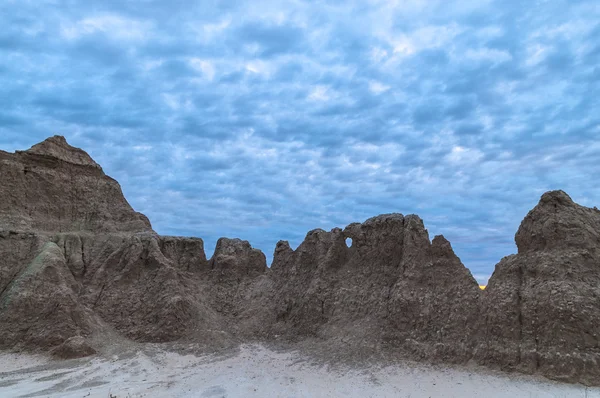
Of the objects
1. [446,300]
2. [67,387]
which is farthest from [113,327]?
[446,300]

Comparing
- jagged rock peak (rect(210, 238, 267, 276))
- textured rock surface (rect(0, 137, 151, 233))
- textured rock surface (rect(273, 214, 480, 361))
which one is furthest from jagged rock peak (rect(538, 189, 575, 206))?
textured rock surface (rect(0, 137, 151, 233))

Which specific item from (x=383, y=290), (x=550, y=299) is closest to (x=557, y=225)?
(x=550, y=299)

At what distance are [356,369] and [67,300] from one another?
592 inches

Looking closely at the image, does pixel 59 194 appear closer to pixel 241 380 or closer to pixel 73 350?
pixel 73 350

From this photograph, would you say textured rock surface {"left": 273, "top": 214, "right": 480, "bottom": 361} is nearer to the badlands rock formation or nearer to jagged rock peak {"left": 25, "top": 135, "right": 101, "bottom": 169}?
the badlands rock formation

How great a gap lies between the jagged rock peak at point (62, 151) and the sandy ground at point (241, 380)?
45.9 ft

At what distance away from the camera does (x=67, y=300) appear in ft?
73.9

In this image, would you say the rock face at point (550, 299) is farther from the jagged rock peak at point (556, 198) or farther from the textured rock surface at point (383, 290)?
the textured rock surface at point (383, 290)

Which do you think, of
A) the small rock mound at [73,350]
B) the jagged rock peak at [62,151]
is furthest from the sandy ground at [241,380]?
the jagged rock peak at [62,151]

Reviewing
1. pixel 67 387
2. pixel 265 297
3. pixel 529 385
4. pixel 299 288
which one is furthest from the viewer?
pixel 265 297

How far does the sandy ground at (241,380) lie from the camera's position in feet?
49.9

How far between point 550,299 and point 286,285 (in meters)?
14.6

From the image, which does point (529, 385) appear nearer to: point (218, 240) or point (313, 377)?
point (313, 377)

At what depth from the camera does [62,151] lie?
30234 mm
